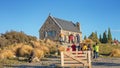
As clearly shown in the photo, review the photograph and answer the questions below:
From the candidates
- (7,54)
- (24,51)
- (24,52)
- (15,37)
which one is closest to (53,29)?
(15,37)

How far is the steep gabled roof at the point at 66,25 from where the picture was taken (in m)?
74.8

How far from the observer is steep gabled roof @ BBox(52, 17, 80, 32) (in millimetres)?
74825

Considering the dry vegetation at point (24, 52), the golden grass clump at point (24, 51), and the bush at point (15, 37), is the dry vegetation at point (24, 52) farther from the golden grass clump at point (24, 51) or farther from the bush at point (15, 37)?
the bush at point (15, 37)

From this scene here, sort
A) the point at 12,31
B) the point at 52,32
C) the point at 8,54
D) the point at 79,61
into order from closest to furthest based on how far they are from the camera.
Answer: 1. the point at 79,61
2. the point at 8,54
3. the point at 12,31
4. the point at 52,32

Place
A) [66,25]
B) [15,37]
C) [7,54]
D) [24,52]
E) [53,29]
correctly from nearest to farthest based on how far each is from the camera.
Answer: [7,54]
[24,52]
[15,37]
[53,29]
[66,25]

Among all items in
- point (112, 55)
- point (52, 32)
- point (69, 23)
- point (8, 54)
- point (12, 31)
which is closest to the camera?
point (8, 54)

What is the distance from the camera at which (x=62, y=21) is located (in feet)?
258

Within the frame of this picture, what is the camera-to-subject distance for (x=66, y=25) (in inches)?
3086

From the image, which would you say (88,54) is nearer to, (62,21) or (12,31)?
(12,31)

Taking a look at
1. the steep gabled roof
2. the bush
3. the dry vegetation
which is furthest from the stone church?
the dry vegetation

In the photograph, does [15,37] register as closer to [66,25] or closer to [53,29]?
[53,29]

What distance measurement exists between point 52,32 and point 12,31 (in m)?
18.7

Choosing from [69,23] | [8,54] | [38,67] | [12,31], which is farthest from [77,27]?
[38,67]

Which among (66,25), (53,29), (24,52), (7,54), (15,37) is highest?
(66,25)
